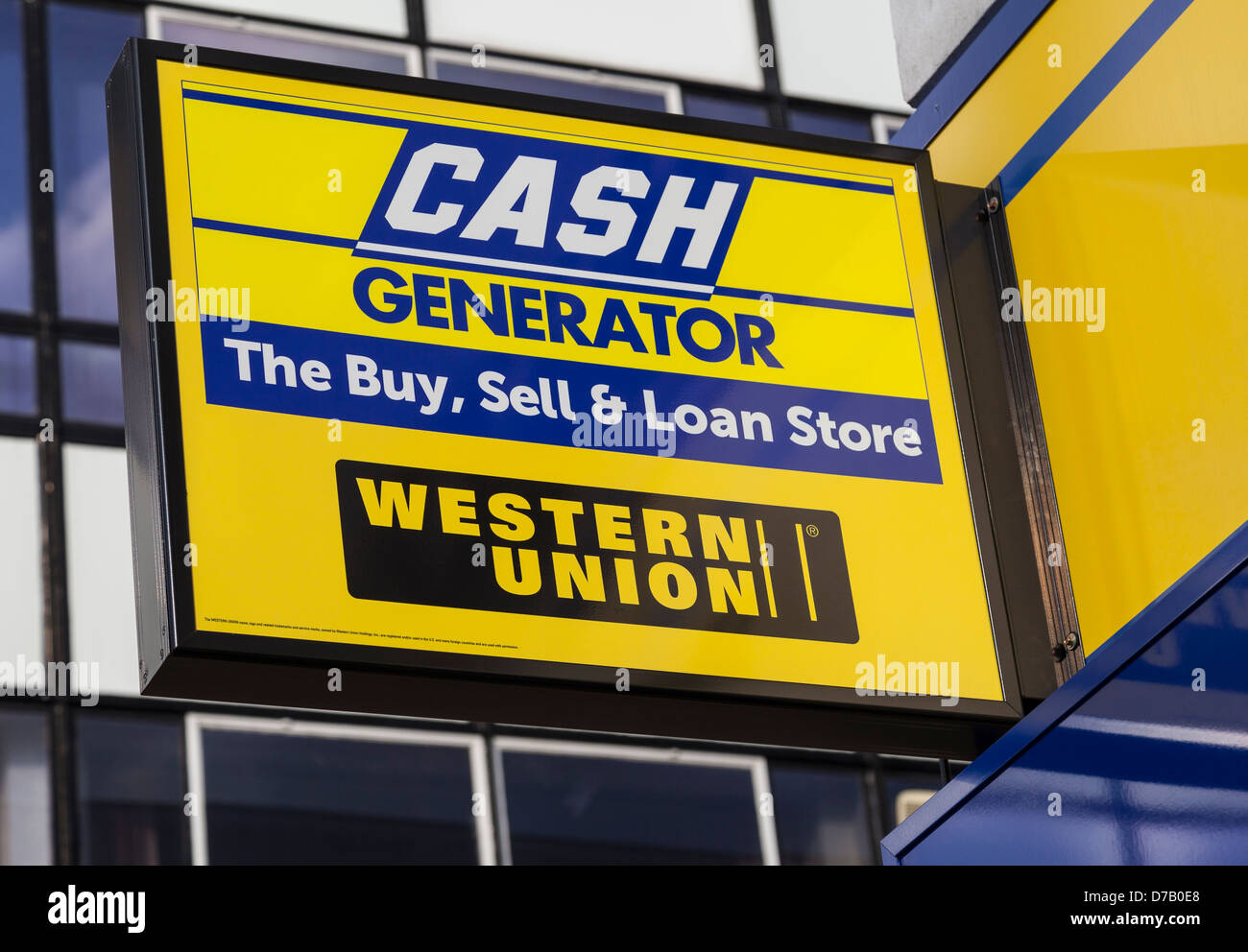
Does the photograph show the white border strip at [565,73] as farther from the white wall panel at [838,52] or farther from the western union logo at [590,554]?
the western union logo at [590,554]

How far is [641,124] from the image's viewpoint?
16.1 feet

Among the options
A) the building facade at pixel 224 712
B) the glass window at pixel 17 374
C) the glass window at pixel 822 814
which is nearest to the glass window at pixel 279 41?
the building facade at pixel 224 712

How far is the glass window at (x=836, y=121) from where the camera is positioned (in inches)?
552

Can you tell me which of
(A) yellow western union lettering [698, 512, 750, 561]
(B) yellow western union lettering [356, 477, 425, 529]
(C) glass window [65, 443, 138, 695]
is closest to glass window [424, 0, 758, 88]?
(C) glass window [65, 443, 138, 695]

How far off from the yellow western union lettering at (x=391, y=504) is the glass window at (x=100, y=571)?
278 inches

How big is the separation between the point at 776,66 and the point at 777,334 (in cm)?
971

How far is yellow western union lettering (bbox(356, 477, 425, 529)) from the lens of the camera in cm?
417

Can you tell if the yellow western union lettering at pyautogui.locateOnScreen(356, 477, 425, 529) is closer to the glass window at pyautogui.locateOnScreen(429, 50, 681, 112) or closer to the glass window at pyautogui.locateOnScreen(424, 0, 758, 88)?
the glass window at pyautogui.locateOnScreen(429, 50, 681, 112)

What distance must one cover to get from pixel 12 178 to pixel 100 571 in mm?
2465

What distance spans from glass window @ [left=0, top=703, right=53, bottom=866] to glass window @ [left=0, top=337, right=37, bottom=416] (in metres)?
1.75

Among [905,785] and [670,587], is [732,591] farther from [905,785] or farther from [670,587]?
[905,785]
